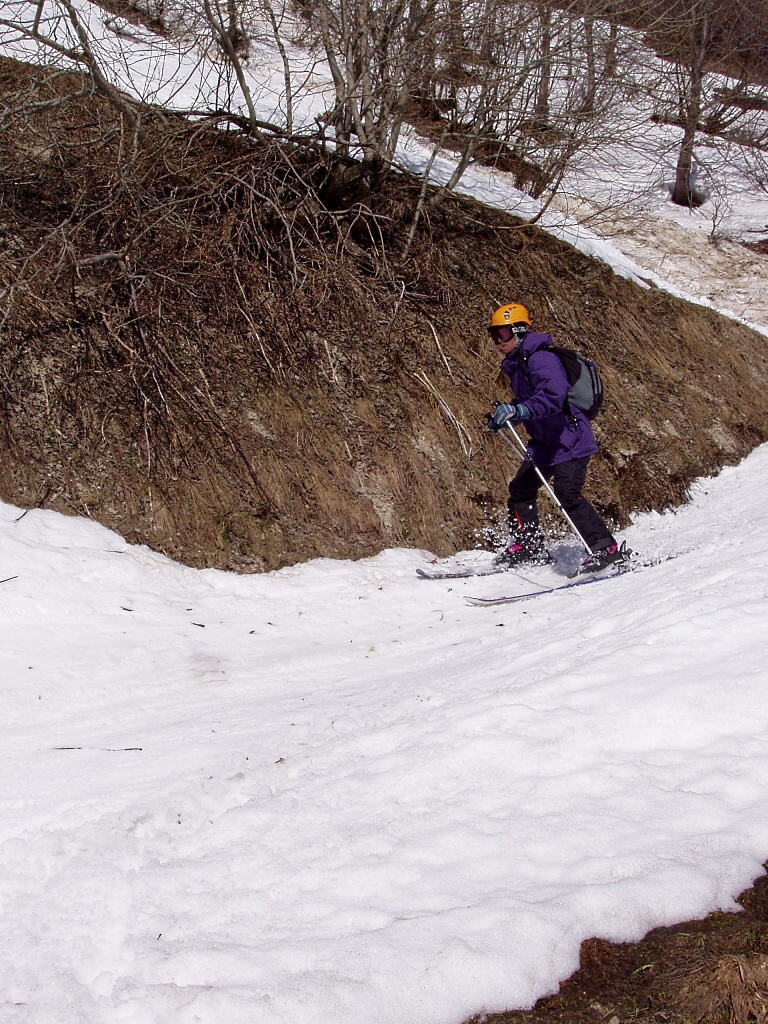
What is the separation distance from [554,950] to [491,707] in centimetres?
149

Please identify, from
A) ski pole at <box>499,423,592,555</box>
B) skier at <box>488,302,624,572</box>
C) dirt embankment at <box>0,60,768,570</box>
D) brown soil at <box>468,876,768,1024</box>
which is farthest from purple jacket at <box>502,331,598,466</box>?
brown soil at <box>468,876,768,1024</box>

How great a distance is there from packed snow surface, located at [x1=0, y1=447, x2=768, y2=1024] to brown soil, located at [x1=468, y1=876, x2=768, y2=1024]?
6 centimetres

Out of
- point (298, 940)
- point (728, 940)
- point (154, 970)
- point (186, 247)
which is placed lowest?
point (154, 970)

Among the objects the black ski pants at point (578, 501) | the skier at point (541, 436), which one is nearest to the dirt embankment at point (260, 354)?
the skier at point (541, 436)

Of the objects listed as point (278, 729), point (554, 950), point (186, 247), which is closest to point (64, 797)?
point (278, 729)

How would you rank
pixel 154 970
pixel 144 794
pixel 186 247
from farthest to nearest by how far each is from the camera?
pixel 186 247
pixel 144 794
pixel 154 970

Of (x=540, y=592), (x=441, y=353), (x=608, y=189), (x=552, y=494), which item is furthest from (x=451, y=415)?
(x=608, y=189)

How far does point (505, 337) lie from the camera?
21.1 feet

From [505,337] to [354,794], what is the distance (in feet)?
13.9

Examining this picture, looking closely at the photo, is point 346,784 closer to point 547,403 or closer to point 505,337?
point 547,403

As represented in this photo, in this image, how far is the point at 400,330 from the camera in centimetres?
908

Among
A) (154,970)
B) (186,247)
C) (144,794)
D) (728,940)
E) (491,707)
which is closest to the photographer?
(728,940)

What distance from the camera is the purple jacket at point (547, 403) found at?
6.34m

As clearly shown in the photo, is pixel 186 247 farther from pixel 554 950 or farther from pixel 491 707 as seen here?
pixel 554 950
